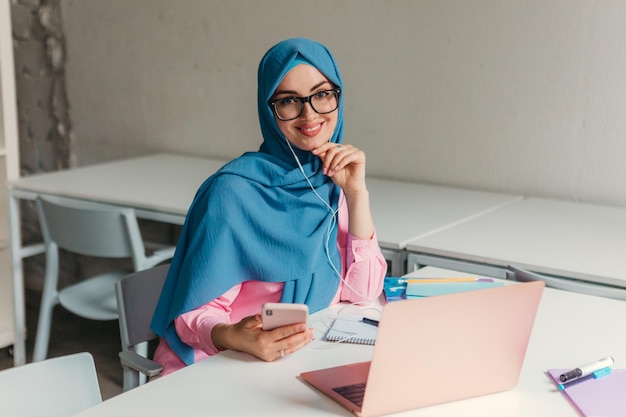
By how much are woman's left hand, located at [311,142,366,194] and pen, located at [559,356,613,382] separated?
0.65 metres

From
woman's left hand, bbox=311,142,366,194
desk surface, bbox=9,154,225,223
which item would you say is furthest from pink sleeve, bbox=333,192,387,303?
desk surface, bbox=9,154,225,223

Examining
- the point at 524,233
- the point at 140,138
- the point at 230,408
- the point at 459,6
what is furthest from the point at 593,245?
the point at 140,138

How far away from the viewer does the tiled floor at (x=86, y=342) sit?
10.6 ft

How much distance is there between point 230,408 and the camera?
1295mm

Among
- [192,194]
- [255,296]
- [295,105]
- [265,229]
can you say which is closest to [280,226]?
[265,229]

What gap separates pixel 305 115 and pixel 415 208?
3.50ft

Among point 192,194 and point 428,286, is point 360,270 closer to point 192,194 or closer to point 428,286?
point 428,286

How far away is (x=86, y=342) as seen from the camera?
358cm

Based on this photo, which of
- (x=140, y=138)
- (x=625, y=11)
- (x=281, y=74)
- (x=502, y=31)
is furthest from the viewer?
(x=140, y=138)

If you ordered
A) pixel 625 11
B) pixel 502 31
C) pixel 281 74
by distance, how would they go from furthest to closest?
pixel 502 31 < pixel 625 11 < pixel 281 74

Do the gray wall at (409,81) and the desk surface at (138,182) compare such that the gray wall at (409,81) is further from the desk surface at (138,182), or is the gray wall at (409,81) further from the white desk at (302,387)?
the white desk at (302,387)

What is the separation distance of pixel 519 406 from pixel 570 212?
5.03 feet

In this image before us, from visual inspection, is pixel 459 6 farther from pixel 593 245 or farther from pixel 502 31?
pixel 593 245

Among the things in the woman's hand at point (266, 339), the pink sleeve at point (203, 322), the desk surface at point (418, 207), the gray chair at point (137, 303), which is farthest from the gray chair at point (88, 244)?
the woman's hand at point (266, 339)
